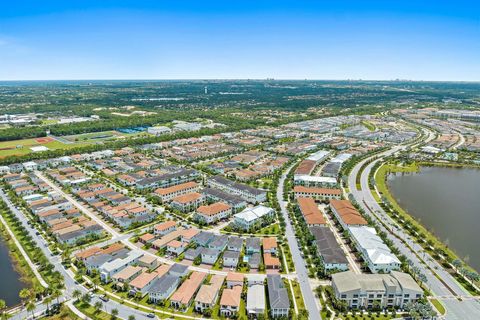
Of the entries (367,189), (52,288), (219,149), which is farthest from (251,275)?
(219,149)

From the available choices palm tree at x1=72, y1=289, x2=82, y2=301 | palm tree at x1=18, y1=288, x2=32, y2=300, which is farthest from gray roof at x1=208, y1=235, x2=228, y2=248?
palm tree at x1=18, y1=288, x2=32, y2=300

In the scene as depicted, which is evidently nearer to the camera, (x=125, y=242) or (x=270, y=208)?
(x=125, y=242)

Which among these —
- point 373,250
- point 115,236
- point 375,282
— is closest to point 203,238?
point 115,236

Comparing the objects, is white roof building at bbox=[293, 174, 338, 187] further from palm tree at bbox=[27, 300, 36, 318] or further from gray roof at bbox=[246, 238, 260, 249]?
palm tree at bbox=[27, 300, 36, 318]

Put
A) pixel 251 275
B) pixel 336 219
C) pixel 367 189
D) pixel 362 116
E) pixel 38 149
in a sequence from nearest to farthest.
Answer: pixel 251 275 < pixel 336 219 < pixel 367 189 < pixel 38 149 < pixel 362 116

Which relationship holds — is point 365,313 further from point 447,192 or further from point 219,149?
point 219,149

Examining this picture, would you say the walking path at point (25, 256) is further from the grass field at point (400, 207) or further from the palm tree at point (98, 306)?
the grass field at point (400, 207)
